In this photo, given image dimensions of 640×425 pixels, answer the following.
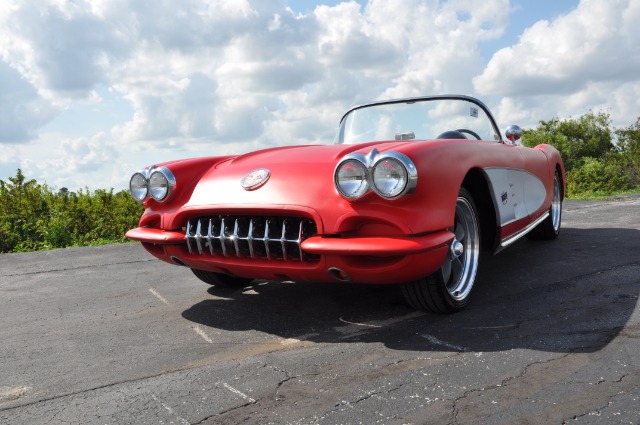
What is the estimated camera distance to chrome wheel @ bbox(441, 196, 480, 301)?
333 centimetres

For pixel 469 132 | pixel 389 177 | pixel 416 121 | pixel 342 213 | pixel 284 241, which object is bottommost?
pixel 284 241

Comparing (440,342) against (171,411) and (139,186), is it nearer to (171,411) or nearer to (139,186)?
(171,411)

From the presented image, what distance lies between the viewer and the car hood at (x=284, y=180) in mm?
2881

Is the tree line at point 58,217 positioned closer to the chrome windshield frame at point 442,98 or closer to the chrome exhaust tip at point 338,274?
the chrome windshield frame at point 442,98

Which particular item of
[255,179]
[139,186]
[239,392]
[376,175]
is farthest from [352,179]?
[139,186]

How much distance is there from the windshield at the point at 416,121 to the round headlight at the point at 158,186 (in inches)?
62.8

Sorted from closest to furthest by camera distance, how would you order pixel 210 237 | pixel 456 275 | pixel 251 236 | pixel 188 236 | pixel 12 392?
pixel 12 392
pixel 251 236
pixel 210 237
pixel 188 236
pixel 456 275

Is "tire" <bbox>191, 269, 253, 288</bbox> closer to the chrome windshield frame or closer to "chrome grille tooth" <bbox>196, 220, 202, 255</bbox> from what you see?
"chrome grille tooth" <bbox>196, 220, 202, 255</bbox>

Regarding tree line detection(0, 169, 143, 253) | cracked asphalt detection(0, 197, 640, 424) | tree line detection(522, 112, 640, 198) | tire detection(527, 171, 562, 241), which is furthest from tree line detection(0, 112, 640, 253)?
tree line detection(522, 112, 640, 198)

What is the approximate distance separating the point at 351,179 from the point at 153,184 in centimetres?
136

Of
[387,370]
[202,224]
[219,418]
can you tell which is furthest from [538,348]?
[202,224]

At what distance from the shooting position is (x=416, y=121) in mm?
4461

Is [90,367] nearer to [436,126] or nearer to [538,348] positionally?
[538,348]

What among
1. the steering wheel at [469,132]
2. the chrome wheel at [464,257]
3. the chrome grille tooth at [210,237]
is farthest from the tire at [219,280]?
the steering wheel at [469,132]
